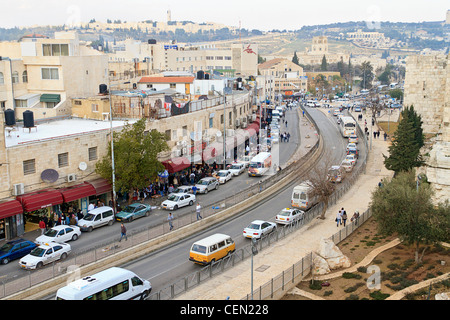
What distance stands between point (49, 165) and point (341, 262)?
Answer: 61.8ft

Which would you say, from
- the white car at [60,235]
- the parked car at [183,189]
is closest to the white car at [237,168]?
the parked car at [183,189]

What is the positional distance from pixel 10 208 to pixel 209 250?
11.8 meters

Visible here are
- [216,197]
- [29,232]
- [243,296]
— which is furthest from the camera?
[216,197]

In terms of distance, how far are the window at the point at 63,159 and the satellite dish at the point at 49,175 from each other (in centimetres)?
119

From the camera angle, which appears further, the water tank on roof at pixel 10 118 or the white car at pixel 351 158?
the white car at pixel 351 158

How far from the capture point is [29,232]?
2938 cm

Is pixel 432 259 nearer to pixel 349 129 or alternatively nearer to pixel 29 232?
pixel 29 232

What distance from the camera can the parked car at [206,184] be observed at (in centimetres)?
3872

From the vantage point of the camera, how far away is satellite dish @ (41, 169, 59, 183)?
30391 mm

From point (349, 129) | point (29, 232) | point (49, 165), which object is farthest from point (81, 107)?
point (349, 129)

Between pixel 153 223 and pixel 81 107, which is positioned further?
pixel 81 107

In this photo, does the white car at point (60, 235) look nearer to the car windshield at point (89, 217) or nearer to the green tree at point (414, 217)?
the car windshield at point (89, 217)
